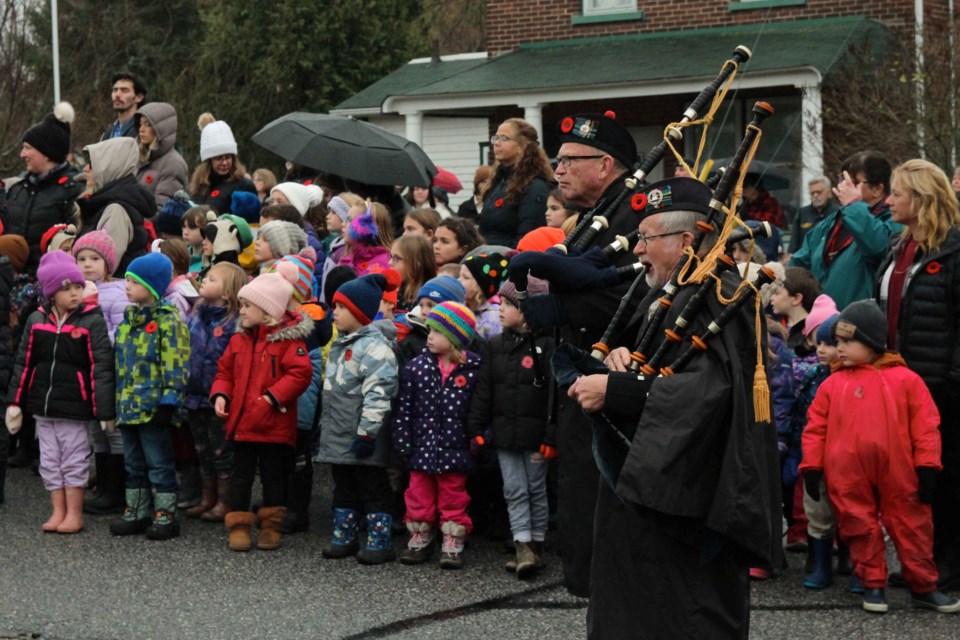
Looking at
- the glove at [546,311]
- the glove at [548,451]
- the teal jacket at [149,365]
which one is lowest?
the glove at [548,451]

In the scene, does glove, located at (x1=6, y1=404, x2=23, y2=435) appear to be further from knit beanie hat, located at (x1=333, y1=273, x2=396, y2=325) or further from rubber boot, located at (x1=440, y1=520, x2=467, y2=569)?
rubber boot, located at (x1=440, y1=520, x2=467, y2=569)

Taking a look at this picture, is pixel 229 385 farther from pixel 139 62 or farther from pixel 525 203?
pixel 139 62

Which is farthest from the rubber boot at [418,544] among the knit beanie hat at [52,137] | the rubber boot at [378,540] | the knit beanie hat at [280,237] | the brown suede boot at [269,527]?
the knit beanie hat at [52,137]

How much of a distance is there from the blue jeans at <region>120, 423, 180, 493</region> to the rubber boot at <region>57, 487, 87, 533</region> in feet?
1.08

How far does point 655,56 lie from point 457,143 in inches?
226

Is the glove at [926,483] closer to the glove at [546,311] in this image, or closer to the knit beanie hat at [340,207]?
the glove at [546,311]

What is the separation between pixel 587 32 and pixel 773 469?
1773 centimetres

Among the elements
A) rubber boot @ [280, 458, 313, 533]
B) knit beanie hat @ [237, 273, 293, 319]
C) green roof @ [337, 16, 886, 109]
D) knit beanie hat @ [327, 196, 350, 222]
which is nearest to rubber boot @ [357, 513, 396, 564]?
rubber boot @ [280, 458, 313, 533]

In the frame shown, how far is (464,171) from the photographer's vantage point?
25.2 meters

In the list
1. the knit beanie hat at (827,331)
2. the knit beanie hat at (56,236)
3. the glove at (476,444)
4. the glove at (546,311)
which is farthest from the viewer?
the knit beanie hat at (56,236)

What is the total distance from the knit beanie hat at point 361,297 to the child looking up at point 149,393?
1.13 m

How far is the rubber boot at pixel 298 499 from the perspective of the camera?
909 centimetres

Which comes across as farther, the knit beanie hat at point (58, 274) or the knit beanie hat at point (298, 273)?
the knit beanie hat at point (58, 274)

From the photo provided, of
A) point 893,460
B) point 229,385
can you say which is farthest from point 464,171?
point 893,460
